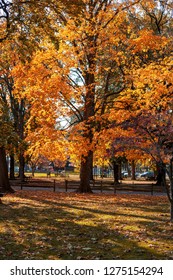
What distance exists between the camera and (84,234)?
10.8m

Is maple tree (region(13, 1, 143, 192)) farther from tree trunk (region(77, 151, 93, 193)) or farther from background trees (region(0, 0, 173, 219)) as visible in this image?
tree trunk (region(77, 151, 93, 193))

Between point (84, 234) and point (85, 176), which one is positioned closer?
point (84, 234)

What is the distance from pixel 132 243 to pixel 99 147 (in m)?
12.4

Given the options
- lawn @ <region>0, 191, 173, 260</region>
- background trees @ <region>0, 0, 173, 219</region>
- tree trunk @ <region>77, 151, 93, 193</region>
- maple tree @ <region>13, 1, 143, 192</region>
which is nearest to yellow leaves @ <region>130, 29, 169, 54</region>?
background trees @ <region>0, 0, 173, 219</region>

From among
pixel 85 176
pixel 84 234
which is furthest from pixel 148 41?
pixel 84 234

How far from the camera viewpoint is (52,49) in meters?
22.7

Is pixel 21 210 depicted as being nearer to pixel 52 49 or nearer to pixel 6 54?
pixel 6 54

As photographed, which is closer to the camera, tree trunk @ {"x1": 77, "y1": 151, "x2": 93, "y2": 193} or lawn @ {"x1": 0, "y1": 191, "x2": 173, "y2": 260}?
lawn @ {"x1": 0, "y1": 191, "x2": 173, "y2": 260}

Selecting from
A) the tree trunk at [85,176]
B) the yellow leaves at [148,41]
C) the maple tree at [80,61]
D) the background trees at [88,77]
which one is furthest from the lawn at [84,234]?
the tree trunk at [85,176]

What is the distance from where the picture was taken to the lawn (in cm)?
851

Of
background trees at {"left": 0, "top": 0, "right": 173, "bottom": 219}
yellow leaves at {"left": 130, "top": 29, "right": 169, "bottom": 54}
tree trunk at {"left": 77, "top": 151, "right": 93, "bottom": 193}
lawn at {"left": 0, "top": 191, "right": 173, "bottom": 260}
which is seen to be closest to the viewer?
lawn at {"left": 0, "top": 191, "right": 173, "bottom": 260}

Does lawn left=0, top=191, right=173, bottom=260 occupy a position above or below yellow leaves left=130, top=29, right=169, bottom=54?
A: below

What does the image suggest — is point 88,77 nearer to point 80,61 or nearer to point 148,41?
point 80,61

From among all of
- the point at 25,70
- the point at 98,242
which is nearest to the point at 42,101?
the point at 25,70
